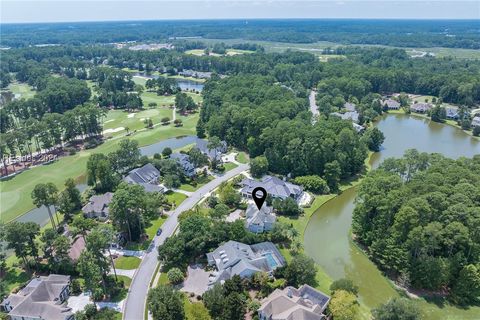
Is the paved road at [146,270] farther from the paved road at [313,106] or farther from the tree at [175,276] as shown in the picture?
the paved road at [313,106]

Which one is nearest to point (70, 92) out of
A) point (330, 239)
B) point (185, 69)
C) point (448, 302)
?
point (185, 69)

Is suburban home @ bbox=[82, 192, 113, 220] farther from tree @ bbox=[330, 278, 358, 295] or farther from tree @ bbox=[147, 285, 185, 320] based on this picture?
tree @ bbox=[330, 278, 358, 295]

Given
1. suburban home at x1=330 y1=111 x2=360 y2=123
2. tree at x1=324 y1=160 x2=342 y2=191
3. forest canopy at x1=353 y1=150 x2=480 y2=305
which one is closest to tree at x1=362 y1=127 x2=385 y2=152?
suburban home at x1=330 y1=111 x2=360 y2=123

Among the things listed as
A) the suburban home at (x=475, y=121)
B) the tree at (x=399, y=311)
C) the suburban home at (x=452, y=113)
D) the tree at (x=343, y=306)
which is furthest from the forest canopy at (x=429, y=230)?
the suburban home at (x=452, y=113)

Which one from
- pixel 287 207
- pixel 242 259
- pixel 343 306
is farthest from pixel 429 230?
pixel 287 207

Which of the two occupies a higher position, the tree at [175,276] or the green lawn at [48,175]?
the tree at [175,276]

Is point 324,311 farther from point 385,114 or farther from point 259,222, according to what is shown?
point 385,114

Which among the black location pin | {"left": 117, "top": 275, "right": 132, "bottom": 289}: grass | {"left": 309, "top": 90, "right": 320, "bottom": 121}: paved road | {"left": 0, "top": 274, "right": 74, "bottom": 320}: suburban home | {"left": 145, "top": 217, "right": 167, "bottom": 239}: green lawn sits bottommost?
{"left": 145, "top": 217, "right": 167, "bottom": 239}: green lawn
